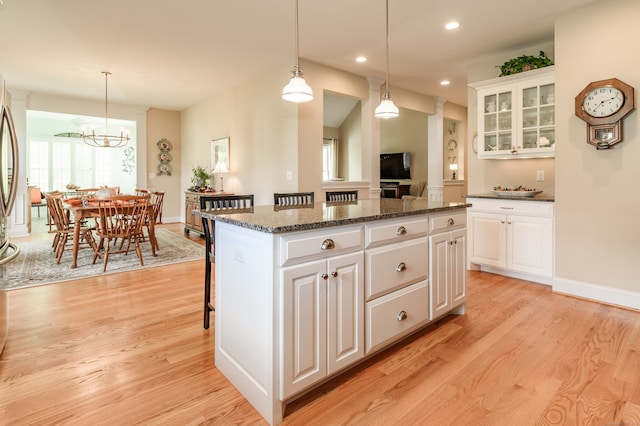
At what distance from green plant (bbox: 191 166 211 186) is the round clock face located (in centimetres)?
593

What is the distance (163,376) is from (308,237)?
46.2 inches

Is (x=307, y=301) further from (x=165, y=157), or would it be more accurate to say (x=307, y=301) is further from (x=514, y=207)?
(x=165, y=157)

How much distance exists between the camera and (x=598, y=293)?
315 centimetres

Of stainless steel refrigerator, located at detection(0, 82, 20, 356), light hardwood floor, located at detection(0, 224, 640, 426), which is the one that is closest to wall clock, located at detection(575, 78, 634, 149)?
light hardwood floor, located at detection(0, 224, 640, 426)

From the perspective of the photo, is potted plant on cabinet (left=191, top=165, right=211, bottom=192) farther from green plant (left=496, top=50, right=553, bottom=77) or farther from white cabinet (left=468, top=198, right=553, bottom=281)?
green plant (left=496, top=50, right=553, bottom=77)

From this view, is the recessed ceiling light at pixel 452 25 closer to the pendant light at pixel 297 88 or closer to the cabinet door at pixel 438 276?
the pendant light at pixel 297 88

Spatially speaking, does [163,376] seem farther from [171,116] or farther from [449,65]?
[171,116]

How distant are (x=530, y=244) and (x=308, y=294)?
117 inches

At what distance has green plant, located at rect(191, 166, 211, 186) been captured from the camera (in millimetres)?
6867

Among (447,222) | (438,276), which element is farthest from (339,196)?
(438,276)

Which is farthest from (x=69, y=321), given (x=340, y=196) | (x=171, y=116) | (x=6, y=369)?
(x=171, y=116)

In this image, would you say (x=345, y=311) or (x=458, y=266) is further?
(x=458, y=266)

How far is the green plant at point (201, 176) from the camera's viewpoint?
6.87 meters

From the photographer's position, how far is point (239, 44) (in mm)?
4199
